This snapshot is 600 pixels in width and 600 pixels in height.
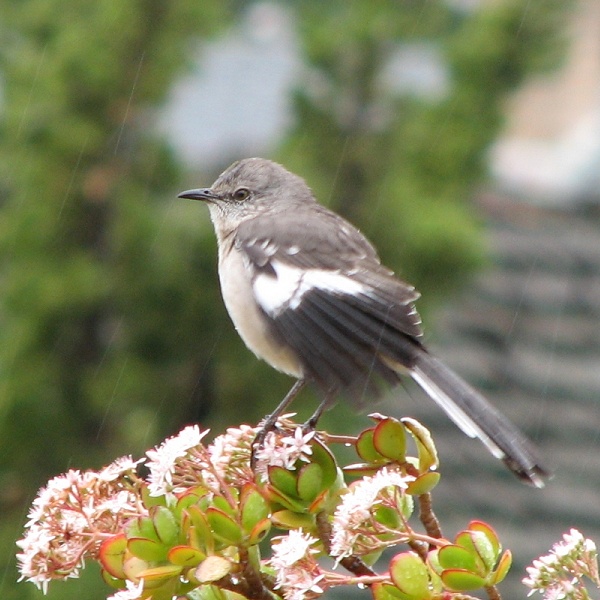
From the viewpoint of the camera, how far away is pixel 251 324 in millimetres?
2984

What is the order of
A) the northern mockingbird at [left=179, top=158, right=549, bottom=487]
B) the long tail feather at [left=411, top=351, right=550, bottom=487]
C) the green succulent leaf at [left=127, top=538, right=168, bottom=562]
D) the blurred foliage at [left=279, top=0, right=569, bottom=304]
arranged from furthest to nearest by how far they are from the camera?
the blurred foliage at [left=279, top=0, right=569, bottom=304]
the northern mockingbird at [left=179, top=158, right=549, bottom=487]
the long tail feather at [left=411, top=351, right=550, bottom=487]
the green succulent leaf at [left=127, top=538, right=168, bottom=562]

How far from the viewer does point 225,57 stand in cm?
716

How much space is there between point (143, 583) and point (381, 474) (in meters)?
0.38

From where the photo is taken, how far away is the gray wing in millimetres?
2428

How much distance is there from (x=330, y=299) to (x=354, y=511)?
122cm

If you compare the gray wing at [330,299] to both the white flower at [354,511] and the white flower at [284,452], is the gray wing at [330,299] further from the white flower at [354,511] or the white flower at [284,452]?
the white flower at [354,511]

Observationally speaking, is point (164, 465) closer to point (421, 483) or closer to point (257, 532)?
point (257, 532)

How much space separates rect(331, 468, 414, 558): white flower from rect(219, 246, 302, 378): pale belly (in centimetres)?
124

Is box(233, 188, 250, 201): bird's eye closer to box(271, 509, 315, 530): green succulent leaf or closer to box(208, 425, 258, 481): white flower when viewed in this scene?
box(208, 425, 258, 481): white flower

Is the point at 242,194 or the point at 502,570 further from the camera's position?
the point at 242,194

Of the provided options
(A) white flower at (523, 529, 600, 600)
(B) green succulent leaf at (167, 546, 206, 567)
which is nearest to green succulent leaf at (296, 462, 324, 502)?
(B) green succulent leaf at (167, 546, 206, 567)

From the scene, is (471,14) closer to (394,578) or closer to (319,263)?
(319,263)

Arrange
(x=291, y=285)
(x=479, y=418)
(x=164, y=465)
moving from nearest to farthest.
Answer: (x=164, y=465) → (x=479, y=418) → (x=291, y=285)

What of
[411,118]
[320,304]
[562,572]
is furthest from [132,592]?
[411,118]
